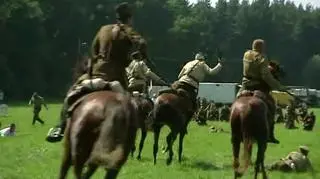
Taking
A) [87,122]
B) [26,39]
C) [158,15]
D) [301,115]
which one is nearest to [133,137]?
[87,122]

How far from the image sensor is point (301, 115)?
137 ft

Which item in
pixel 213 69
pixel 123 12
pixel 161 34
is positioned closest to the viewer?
pixel 123 12

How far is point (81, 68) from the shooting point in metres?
10.2

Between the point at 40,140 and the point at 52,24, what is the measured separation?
243 ft

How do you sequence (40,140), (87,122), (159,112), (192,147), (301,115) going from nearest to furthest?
1. (87,122)
2. (159,112)
3. (192,147)
4. (40,140)
5. (301,115)

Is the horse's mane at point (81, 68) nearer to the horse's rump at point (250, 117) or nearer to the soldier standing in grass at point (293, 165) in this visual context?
the horse's rump at point (250, 117)

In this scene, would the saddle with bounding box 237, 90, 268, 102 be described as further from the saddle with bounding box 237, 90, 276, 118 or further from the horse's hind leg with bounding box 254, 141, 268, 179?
the horse's hind leg with bounding box 254, 141, 268, 179

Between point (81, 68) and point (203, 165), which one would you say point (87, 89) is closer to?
point (81, 68)

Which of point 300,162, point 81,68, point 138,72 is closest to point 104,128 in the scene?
point 81,68

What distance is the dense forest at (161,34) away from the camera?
88.6 meters

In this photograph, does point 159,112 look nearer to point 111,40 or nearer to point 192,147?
point 192,147

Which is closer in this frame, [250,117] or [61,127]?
[61,127]

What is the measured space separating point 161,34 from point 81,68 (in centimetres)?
10734

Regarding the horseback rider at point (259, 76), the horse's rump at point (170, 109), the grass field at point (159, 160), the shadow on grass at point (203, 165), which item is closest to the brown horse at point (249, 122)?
the horseback rider at point (259, 76)
